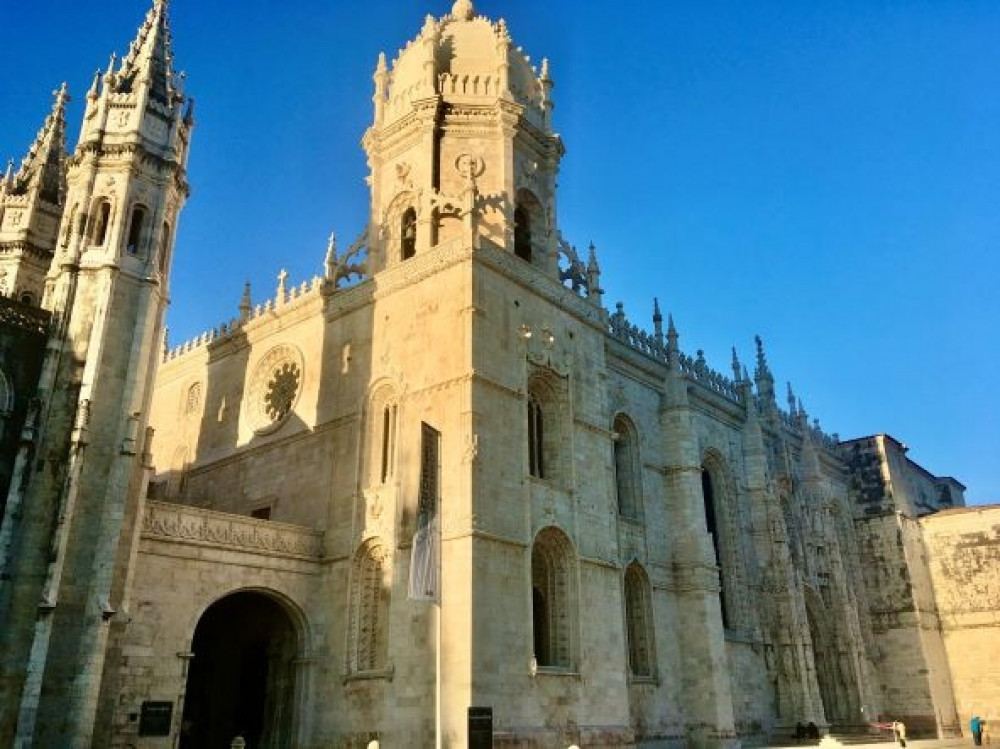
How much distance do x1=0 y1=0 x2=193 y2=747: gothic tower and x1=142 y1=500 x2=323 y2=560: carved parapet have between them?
3.07 ft

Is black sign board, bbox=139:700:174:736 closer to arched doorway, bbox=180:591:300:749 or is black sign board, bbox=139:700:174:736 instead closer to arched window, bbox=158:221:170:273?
arched doorway, bbox=180:591:300:749

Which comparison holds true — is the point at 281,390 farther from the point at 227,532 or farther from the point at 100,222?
the point at 100,222

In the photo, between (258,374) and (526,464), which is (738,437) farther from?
(258,374)

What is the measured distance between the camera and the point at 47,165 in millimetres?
30000

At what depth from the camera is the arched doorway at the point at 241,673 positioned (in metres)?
24.2

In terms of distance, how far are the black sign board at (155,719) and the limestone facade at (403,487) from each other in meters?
0.06

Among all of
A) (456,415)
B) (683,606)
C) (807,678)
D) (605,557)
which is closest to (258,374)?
(456,415)

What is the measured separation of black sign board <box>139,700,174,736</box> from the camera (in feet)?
63.3

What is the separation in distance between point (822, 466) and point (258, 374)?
28837 mm

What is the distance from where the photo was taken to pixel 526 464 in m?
23.9

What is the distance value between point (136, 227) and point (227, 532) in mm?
8690

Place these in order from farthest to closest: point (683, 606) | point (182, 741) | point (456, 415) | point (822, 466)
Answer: point (822, 466)
point (683, 606)
point (182, 741)
point (456, 415)

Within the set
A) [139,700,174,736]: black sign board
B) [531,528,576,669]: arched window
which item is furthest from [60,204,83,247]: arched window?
[531,528,576,669]: arched window

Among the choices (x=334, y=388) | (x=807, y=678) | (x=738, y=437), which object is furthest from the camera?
(x=738, y=437)
